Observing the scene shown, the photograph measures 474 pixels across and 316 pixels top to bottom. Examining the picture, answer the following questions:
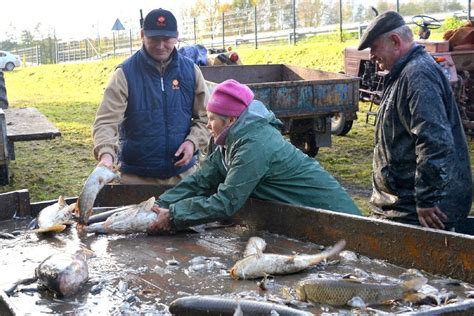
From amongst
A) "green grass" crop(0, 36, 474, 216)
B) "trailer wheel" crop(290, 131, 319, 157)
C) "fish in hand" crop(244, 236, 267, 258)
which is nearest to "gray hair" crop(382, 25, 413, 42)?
"fish in hand" crop(244, 236, 267, 258)

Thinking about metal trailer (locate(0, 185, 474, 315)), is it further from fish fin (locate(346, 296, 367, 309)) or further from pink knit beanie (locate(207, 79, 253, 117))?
pink knit beanie (locate(207, 79, 253, 117))

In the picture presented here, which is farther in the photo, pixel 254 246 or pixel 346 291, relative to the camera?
pixel 254 246

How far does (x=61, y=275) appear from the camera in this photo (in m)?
4.05

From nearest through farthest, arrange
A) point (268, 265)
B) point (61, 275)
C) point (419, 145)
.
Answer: point (61, 275) < point (268, 265) < point (419, 145)

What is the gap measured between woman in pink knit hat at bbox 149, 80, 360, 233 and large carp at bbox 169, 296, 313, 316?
1.54 meters

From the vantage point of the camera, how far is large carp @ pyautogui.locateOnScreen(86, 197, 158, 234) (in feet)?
17.5

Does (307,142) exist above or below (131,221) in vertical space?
below

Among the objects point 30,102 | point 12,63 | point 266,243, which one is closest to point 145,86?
point 266,243

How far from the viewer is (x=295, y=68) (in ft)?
45.8

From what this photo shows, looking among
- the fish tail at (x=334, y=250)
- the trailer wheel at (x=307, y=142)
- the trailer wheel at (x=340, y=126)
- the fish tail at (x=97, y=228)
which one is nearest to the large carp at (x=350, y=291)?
the fish tail at (x=334, y=250)

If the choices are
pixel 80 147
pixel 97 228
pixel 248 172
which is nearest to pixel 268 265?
pixel 248 172

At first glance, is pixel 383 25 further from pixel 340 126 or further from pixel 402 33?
pixel 340 126

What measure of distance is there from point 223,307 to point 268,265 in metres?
0.75

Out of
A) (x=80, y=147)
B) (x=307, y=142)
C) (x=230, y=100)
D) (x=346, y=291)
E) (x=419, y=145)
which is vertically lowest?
(x=80, y=147)
